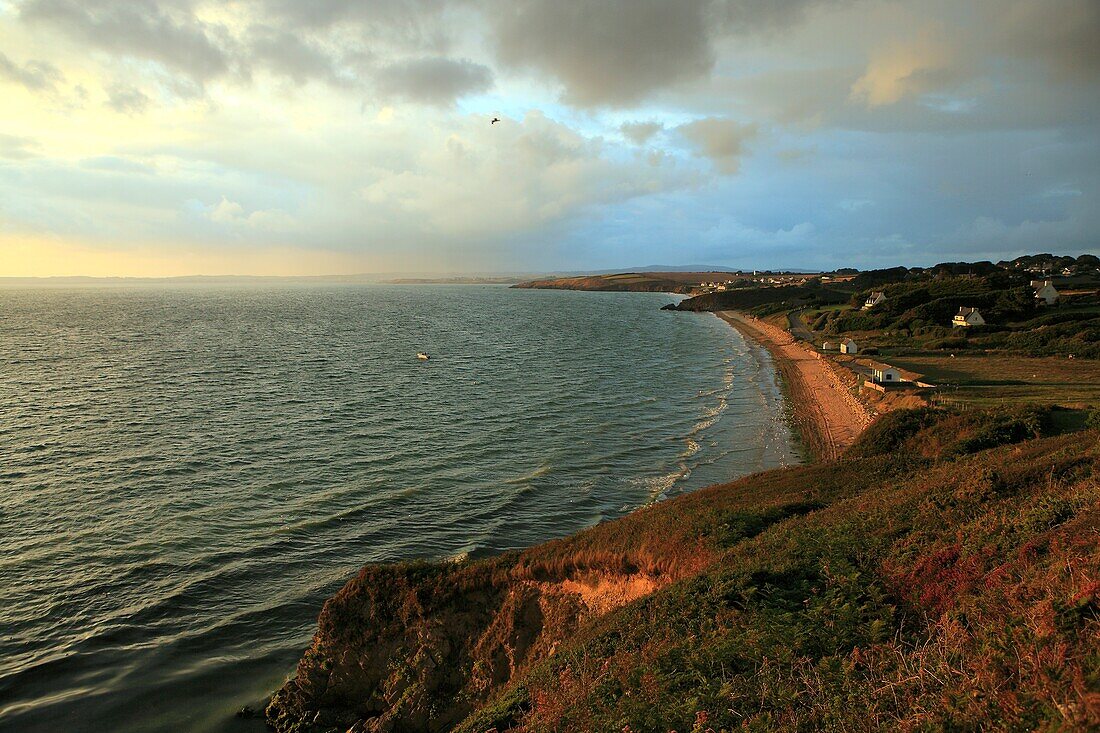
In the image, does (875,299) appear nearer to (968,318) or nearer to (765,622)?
(968,318)

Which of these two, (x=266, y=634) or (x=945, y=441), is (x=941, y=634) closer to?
(x=266, y=634)

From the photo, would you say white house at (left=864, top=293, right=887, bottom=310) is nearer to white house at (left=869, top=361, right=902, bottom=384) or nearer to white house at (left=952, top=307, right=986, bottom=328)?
white house at (left=952, top=307, right=986, bottom=328)

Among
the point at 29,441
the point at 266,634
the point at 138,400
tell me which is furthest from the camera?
the point at 138,400

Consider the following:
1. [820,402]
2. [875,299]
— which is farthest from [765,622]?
[875,299]

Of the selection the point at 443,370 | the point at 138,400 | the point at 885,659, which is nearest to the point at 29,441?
the point at 138,400

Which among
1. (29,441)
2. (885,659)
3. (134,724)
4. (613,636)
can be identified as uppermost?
(885,659)

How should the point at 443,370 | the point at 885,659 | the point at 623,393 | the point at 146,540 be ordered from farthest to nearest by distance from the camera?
the point at 443,370 → the point at 623,393 → the point at 146,540 → the point at 885,659

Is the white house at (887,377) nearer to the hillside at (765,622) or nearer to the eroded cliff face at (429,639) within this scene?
the hillside at (765,622)

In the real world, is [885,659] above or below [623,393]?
above
